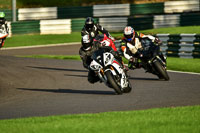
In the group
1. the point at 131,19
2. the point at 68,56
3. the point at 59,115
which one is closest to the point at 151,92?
the point at 59,115

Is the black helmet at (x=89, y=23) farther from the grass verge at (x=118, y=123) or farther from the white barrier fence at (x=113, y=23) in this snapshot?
the white barrier fence at (x=113, y=23)

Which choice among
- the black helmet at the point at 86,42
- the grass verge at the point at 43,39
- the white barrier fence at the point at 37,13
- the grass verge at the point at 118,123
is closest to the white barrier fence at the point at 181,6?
the grass verge at the point at 43,39

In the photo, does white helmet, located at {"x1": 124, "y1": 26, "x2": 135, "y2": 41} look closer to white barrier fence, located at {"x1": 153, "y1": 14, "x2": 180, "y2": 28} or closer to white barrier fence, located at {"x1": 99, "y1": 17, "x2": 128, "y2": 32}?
white barrier fence, located at {"x1": 153, "y1": 14, "x2": 180, "y2": 28}

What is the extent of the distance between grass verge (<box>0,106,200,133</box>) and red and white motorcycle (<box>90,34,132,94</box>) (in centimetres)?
212

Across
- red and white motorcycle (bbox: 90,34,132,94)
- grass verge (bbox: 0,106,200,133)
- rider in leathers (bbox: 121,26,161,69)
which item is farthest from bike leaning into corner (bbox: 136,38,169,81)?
grass verge (bbox: 0,106,200,133)

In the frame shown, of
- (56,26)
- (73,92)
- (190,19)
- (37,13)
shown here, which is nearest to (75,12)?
(37,13)

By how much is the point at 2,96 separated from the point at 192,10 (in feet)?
75.6

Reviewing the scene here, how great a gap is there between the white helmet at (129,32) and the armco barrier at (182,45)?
18.8 feet

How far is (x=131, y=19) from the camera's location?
30.5m

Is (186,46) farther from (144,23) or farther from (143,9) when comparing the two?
(143,9)

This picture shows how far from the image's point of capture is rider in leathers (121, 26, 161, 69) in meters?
13.5

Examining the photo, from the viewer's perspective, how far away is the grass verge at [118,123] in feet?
23.5

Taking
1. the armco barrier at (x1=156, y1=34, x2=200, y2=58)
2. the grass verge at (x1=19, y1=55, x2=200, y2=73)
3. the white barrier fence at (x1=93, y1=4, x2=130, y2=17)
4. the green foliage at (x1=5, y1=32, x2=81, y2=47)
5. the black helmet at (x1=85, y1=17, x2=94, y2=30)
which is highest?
the black helmet at (x1=85, y1=17, x2=94, y2=30)

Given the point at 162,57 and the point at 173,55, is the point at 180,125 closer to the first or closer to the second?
the point at 162,57
